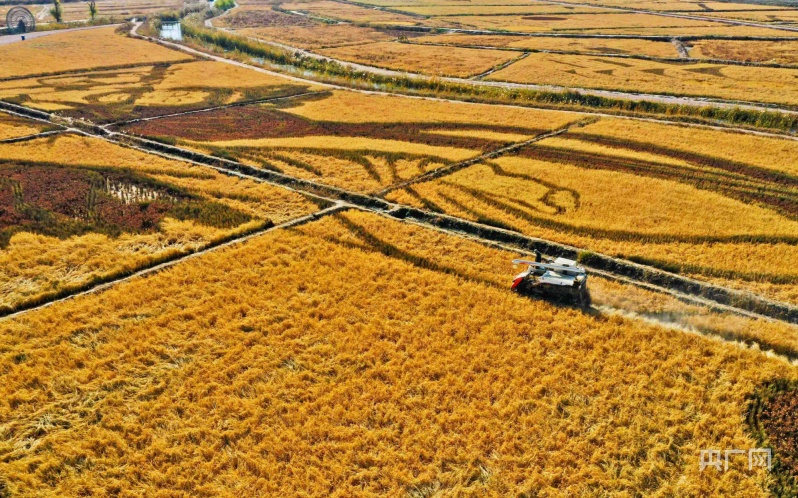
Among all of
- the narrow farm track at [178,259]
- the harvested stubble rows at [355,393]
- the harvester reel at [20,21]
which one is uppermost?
the harvester reel at [20,21]

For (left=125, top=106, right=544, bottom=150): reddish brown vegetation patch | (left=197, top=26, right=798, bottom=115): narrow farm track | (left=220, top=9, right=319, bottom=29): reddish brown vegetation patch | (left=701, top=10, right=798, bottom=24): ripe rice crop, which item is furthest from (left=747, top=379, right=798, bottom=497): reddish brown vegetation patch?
→ (left=220, top=9, right=319, bottom=29): reddish brown vegetation patch

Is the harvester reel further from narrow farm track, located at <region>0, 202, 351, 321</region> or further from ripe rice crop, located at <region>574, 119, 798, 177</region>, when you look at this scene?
ripe rice crop, located at <region>574, 119, 798, 177</region>

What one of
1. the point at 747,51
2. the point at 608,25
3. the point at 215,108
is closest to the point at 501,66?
the point at 747,51

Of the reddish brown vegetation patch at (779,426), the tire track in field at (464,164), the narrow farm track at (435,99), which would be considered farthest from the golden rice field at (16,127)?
the reddish brown vegetation patch at (779,426)

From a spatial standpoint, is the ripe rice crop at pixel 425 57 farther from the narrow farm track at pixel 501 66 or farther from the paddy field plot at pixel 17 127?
the paddy field plot at pixel 17 127

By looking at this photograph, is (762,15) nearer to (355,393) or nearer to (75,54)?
(75,54)
